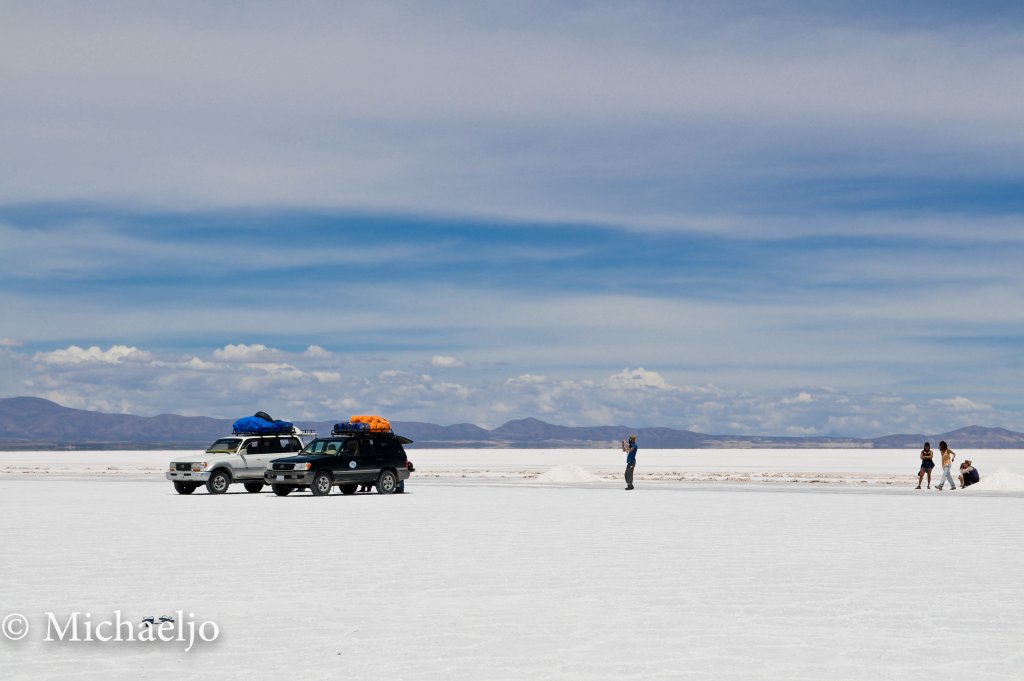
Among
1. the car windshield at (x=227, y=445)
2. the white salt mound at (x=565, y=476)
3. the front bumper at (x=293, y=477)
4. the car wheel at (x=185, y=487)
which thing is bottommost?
the car wheel at (x=185, y=487)

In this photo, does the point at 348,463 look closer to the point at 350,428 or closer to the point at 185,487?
the point at 350,428

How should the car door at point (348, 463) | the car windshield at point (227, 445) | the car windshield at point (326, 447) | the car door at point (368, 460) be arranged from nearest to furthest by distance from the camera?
the car door at point (348, 463) → the car windshield at point (326, 447) → the car door at point (368, 460) → the car windshield at point (227, 445)

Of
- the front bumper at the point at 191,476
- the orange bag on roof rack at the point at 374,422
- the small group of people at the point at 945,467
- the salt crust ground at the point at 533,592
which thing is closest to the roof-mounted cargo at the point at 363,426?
the orange bag on roof rack at the point at 374,422

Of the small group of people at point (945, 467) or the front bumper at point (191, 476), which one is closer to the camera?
the front bumper at point (191, 476)

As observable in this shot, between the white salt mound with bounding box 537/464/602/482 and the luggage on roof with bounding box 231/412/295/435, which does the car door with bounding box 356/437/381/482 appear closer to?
the luggage on roof with bounding box 231/412/295/435

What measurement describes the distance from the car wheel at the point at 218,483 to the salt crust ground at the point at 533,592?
10610 millimetres

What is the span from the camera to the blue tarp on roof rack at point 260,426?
4138cm

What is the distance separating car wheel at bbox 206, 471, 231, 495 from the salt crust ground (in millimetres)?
10610

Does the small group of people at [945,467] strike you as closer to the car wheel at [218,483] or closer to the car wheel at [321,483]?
the car wheel at [321,483]

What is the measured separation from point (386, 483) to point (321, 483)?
2.45 m

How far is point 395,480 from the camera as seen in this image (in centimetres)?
3938

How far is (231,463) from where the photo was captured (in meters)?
40.3

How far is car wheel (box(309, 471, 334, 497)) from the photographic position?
37.4m

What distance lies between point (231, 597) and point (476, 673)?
5.26m
